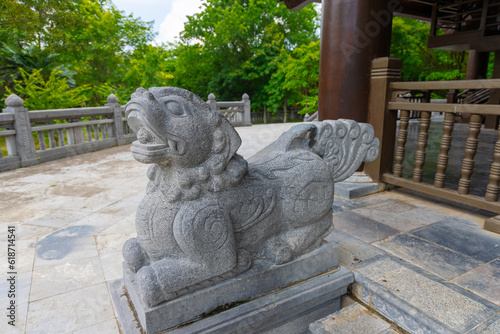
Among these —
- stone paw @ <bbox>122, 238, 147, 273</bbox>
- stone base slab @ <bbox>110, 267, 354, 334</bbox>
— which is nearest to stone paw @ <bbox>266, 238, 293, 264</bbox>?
stone base slab @ <bbox>110, 267, 354, 334</bbox>

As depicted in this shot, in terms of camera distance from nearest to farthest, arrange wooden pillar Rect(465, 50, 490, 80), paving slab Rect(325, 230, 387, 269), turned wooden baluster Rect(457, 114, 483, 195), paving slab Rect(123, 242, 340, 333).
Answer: paving slab Rect(123, 242, 340, 333) < paving slab Rect(325, 230, 387, 269) < turned wooden baluster Rect(457, 114, 483, 195) < wooden pillar Rect(465, 50, 490, 80)

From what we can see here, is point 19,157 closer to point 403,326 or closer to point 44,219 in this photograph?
point 44,219

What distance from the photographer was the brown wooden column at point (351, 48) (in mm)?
3527

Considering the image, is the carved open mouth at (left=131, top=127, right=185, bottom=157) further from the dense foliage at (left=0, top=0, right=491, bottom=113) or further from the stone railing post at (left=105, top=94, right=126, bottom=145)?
the dense foliage at (left=0, top=0, right=491, bottom=113)

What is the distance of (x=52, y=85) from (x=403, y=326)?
38.6 feet

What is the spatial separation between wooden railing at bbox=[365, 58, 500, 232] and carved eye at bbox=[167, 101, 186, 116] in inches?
98.8

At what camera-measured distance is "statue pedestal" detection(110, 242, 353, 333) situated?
163 centimetres

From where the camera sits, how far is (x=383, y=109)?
141 inches

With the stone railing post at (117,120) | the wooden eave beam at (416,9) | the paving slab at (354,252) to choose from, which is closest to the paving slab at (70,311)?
the paving slab at (354,252)

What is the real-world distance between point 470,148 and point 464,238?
0.84m

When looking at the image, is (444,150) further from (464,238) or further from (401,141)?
(464,238)

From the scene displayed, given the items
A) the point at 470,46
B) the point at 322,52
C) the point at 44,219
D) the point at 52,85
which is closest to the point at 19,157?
the point at 44,219

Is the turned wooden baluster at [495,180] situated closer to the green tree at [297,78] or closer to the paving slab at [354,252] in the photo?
the paving slab at [354,252]

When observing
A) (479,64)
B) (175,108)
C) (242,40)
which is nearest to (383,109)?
(175,108)
